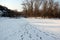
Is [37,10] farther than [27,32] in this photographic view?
Yes

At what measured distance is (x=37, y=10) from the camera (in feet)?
146

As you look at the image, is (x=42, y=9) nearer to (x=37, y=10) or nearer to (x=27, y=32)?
(x=37, y=10)

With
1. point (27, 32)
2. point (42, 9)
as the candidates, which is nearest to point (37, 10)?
point (42, 9)

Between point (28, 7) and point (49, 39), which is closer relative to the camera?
point (49, 39)

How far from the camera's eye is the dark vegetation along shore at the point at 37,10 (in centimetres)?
4123

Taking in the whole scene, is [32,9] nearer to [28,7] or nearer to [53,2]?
[28,7]

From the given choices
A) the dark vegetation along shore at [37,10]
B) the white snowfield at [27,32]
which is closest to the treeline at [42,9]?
the dark vegetation along shore at [37,10]

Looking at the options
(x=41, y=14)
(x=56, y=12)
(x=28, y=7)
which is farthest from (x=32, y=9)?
(x=56, y=12)

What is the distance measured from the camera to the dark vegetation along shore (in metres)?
41.2

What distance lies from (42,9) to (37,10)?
70.8 inches

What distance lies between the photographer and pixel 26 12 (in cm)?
4566

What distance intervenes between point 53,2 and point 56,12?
Answer: 514 centimetres

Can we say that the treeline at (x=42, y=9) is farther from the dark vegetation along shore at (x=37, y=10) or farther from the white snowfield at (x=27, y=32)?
the white snowfield at (x=27, y=32)

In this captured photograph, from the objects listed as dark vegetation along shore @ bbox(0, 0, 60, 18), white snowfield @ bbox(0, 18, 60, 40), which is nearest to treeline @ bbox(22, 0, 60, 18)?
dark vegetation along shore @ bbox(0, 0, 60, 18)
